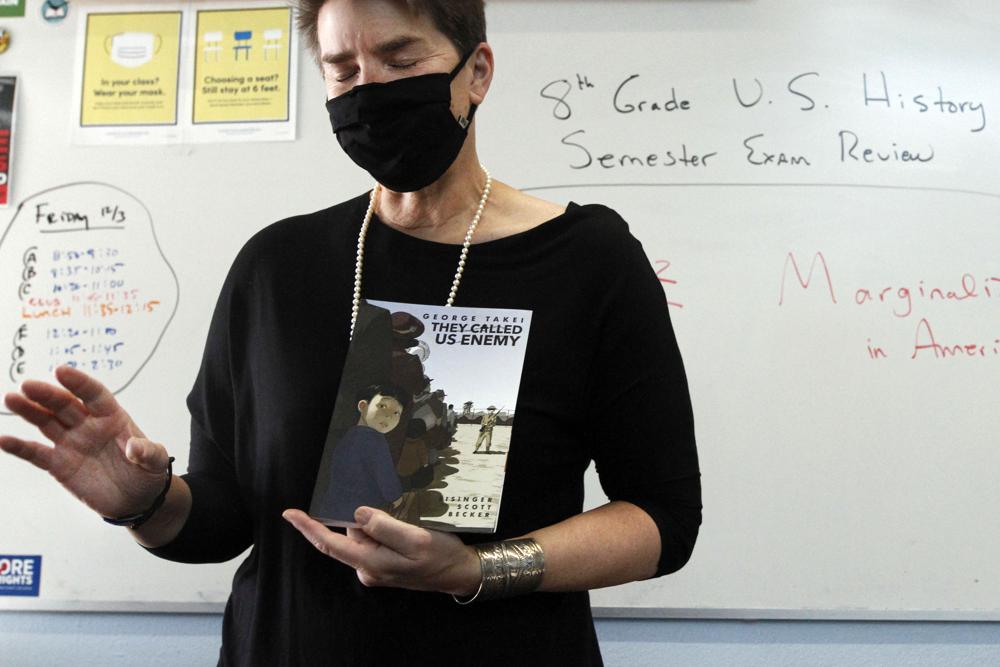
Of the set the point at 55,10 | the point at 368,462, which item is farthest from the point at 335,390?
the point at 55,10

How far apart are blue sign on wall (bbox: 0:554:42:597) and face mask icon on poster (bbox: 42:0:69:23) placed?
3.53 ft

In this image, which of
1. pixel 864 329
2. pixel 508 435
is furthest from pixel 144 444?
pixel 864 329

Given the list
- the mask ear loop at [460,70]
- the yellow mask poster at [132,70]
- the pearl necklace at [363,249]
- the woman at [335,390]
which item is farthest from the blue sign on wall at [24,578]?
the mask ear loop at [460,70]

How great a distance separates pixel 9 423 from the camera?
1.77 m

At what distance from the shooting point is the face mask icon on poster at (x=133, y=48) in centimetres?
177

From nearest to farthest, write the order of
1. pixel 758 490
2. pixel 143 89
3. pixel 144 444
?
pixel 144 444 → pixel 758 490 → pixel 143 89

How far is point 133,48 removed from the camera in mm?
1775

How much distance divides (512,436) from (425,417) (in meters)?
0.09

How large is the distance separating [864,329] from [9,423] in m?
1.68

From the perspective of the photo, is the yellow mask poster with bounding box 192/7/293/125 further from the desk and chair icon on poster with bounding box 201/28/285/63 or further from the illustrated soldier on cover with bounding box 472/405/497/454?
the illustrated soldier on cover with bounding box 472/405/497/454

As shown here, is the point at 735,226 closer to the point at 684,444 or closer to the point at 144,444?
the point at 684,444

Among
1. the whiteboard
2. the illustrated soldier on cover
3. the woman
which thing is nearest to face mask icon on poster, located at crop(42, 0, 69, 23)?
the whiteboard

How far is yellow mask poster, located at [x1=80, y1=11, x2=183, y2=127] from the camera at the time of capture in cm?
176

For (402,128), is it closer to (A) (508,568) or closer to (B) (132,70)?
(A) (508,568)
